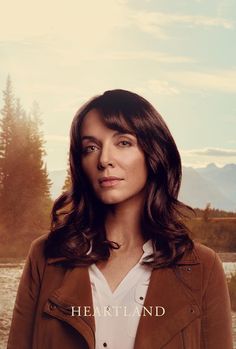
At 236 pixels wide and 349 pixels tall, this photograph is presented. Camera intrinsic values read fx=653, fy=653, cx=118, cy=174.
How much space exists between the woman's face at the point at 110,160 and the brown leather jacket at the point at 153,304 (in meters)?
0.20

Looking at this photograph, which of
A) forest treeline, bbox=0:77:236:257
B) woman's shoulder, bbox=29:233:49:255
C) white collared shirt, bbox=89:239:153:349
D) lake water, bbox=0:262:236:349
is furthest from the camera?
forest treeline, bbox=0:77:236:257

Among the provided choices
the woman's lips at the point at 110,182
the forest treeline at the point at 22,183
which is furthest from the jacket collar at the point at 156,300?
the forest treeline at the point at 22,183

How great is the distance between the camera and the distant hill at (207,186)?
4.47m

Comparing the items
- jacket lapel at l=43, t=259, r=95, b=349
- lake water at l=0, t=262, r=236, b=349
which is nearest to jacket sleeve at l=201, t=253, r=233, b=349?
jacket lapel at l=43, t=259, r=95, b=349

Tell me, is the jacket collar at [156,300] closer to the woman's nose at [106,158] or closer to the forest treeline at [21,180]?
the woman's nose at [106,158]

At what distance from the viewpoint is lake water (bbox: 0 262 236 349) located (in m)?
4.76

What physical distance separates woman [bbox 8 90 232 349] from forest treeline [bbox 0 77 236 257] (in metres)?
3.57

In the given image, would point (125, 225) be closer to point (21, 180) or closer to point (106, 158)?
point (106, 158)

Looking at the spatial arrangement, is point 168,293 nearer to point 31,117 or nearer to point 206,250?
point 206,250

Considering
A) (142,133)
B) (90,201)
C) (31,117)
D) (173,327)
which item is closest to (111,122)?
(142,133)

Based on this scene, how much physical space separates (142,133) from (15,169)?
3992 mm

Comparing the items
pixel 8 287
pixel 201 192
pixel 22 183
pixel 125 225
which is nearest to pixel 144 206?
pixel 125 225

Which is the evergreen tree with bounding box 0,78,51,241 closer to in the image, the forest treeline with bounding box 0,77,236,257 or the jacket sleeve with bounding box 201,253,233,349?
the forest treeline with bounding box 0,77,236,257

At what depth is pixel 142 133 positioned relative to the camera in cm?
152
